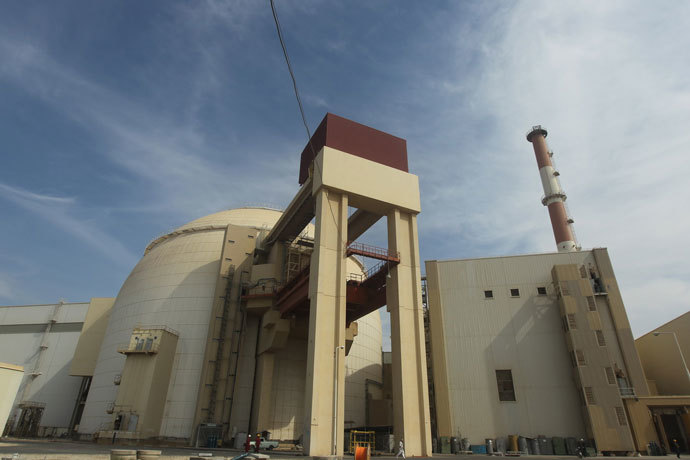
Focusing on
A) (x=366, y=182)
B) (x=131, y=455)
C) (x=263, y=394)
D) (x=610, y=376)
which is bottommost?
(x=131, y=455)

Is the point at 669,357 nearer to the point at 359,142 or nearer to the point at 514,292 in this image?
the point at 514,292

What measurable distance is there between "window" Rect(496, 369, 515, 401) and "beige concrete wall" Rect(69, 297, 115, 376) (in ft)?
137

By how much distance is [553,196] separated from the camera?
5528 cm

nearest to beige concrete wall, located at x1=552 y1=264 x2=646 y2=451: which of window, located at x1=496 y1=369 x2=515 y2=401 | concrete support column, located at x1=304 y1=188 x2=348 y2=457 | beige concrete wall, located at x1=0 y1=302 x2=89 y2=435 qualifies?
window, located at x1=496 y1=369 x2=515 y2=401

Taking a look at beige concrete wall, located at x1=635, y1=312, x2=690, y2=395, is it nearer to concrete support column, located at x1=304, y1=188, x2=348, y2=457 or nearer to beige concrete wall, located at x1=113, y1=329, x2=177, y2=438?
concrete support column, located at x1=304, y1=188, x2=348, y2=457

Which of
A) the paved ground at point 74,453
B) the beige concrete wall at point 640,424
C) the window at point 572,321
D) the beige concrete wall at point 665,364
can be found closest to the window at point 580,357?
the window at point 572,321

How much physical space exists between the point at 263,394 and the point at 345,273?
1397 cm

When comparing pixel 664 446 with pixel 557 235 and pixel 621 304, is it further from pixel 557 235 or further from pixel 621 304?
pixel 557 235

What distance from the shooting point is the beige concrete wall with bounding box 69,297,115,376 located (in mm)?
45312

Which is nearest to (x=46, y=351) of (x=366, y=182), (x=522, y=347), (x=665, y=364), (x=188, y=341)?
(x=188, y=341)

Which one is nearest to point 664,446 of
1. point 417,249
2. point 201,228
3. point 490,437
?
point 490,437

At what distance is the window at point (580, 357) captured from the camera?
92.4 ft

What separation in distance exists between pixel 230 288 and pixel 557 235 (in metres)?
42.2

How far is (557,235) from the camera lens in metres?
53.3
